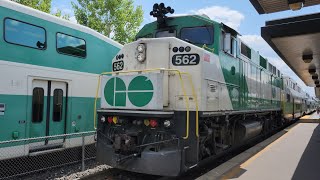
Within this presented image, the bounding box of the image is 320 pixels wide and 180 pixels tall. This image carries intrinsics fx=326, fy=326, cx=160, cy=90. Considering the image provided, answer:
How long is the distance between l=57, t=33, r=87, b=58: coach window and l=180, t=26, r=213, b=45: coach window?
118 inches

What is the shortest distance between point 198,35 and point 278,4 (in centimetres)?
203

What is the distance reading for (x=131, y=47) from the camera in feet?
24.2

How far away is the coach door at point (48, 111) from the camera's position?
25.3 feet

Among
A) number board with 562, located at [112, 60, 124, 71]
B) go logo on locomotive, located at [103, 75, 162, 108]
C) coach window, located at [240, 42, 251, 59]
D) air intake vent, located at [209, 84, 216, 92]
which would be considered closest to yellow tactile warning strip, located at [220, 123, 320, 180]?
air intake vent, located at [209, 84, 216, 92]

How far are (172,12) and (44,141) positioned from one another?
4444 mm

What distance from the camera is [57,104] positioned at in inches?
332

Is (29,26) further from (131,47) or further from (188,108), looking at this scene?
(188,108)

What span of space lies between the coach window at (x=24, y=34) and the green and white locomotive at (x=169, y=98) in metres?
1.88

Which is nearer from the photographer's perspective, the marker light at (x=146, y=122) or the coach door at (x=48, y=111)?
the marker light at (x=146, y=122)

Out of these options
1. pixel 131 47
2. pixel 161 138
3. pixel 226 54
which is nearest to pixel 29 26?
pixel 131 47

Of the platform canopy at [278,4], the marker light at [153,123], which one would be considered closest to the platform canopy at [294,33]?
the platform canopy at [278,4]

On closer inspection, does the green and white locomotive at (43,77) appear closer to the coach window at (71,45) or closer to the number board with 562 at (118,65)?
the coach window at (71,45)

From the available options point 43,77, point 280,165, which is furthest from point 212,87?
point 43,77

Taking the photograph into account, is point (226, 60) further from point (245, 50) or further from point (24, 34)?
point (24, 34)
